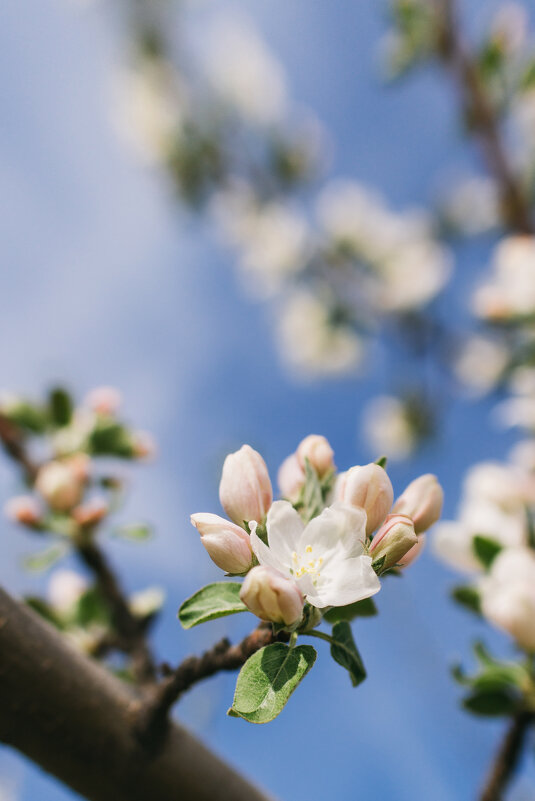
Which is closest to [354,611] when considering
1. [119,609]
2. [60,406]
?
[119,609]

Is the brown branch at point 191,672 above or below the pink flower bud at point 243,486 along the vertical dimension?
below

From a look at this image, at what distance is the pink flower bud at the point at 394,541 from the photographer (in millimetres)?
589

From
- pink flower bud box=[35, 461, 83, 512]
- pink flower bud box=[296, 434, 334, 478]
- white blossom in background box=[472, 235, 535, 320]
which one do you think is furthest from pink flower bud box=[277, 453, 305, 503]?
white blossom in background box=[472, 235, 535, 320]

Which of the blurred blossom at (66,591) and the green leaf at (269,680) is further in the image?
the blurred blossom at (66,591)

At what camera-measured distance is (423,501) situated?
679 millimetres

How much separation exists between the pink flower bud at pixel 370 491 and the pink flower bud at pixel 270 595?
0.12 meters

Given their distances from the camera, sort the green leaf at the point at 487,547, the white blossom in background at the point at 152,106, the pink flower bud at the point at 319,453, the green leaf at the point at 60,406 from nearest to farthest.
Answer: the pink flower bud at the point at 319,453
the green leaf at the point at 487,547
the green leaf at the point at 60,406
the white blossom in background at the point at 152,106

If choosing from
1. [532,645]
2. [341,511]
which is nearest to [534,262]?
[532,645]

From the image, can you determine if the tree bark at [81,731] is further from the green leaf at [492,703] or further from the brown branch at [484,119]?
the brown branch at [484,119]

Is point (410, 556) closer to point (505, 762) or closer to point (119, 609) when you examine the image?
point (505, 762)

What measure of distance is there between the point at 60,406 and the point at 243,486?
997mm

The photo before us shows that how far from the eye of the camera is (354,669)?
0.61 meters

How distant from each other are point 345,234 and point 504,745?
4.70 metres

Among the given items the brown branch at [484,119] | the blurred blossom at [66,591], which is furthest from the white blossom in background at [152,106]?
the blurred blossom at [66,591]
